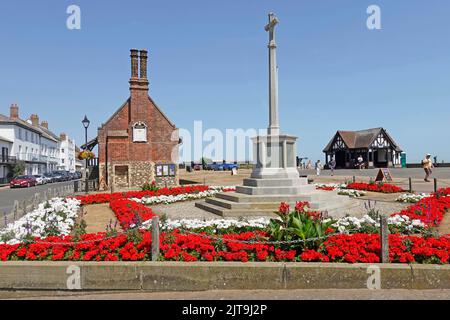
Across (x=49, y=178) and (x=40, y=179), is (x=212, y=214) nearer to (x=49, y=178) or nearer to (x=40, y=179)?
(x=40, y=179)

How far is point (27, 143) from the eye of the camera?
54.3 m

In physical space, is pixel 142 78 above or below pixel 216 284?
above

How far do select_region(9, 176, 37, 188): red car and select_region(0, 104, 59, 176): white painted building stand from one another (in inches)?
534

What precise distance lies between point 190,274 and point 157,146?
2320 cm

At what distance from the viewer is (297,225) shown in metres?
5.57

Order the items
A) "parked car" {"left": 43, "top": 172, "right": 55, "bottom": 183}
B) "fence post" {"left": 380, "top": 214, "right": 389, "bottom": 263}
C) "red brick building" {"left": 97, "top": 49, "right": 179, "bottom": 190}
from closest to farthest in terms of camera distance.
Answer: "fence post" {"left": 380, "top": 214, "right": 389, "bottom": 263} < "red brick building" {"left": 97, "top": 49, "right": 179, "bottom": 190} < "parked car" {"left": 43, "top": 172, "right": 55, "bottom": 183}

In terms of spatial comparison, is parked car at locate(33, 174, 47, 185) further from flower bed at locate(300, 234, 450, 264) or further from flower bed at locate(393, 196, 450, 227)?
flower bed at locate(300, 234, 450, 264)

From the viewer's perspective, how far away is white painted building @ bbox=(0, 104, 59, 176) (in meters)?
48.7

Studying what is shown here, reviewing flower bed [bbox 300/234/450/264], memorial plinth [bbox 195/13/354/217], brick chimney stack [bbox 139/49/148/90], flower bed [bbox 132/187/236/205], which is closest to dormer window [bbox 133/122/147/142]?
brick chimney stack [bbox 139/49/148/90]

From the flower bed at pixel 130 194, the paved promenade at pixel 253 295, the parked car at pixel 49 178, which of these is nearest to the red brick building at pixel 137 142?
the flower bed at pixel 130 194

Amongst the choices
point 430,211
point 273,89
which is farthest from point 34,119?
point 430,211
